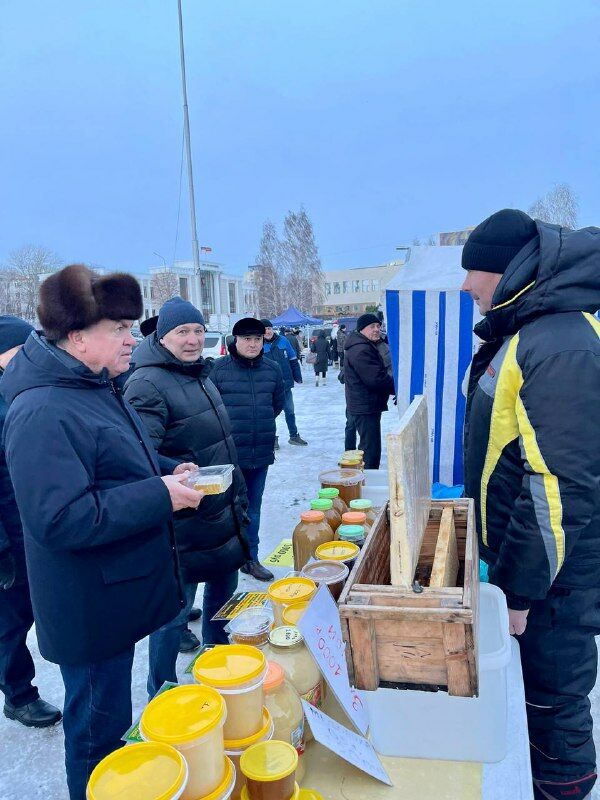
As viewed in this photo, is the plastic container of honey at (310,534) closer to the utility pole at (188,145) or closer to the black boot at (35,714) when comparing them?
the black boot at (35,714)

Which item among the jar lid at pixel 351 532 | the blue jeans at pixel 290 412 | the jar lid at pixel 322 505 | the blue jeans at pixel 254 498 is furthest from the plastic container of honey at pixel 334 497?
the blue jeans at pixel 290 412

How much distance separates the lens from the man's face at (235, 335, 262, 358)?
4152mm

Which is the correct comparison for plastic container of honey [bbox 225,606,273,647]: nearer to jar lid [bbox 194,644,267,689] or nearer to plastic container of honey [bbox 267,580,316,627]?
plastic container of honey [bbox 267,580,316,627]

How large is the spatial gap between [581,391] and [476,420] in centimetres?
40

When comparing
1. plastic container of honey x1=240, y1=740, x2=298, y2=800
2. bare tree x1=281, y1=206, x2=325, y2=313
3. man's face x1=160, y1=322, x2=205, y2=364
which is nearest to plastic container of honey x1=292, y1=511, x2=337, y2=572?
man's face x1=160, y1=322, x2=205, y2=364

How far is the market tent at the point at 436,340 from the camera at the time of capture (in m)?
4.39

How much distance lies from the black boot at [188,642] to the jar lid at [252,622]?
1.88 metres

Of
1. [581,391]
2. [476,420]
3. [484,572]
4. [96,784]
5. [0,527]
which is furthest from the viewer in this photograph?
[0,527]

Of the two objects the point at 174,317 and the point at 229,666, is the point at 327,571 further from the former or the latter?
the point at 174,317

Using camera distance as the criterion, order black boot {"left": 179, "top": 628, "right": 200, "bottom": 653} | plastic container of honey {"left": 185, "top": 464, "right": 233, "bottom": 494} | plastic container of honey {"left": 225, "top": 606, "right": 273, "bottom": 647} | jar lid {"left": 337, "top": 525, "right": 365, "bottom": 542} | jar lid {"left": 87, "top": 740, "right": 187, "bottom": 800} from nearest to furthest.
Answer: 1. jar lid {"left": 87, "top": 740, "right": 187, "bottom": 800}
2. plastic container of honey {"left": 225, "top": 606, "right": 273, "bottom": 647}
3. plastic container of honey {"left": 185, "top": 464, "right": 233, "bottom": 494}
4. jar lid {"left": 337, "top": 525, "right": 365, "bottom": 542}
5. black boot {"left": 179, "top": 628, "right": 200, "bottom": 653}

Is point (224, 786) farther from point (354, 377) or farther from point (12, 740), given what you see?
point (354, 377)

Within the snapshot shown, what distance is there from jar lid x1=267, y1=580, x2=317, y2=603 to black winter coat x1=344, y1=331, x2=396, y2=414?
4.79m

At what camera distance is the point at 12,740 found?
8.17ft

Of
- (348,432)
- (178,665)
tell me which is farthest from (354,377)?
(178,665)
